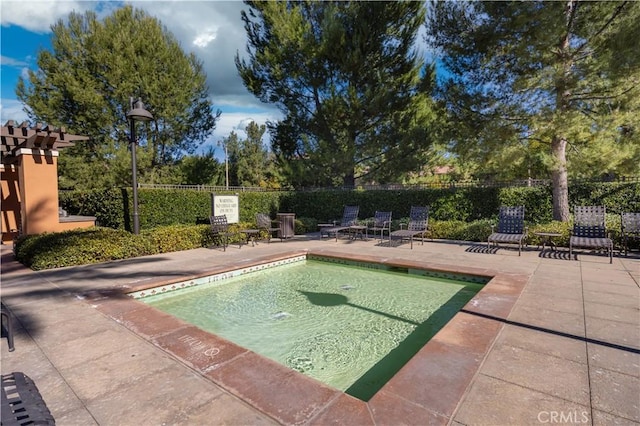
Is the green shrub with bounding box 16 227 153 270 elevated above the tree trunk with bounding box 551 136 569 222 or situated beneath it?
situated beneath

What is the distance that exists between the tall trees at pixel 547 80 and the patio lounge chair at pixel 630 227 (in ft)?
4.56

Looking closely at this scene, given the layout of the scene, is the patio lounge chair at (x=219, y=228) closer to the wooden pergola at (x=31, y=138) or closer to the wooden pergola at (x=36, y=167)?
the wooden pergola at (x=36, y=167)

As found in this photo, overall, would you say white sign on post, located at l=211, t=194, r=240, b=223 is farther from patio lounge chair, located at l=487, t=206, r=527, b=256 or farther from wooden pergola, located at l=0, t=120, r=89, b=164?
patio lounge chair, located at l=487, t=206, r=527, b=256

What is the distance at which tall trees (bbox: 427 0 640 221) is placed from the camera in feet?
25.1

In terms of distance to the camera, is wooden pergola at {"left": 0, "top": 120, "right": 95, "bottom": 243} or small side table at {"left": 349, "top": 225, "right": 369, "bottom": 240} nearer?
wooden pergola at {"left": 0, "top": 120, "right": 95, "bottom": 243}

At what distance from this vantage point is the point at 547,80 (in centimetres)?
787

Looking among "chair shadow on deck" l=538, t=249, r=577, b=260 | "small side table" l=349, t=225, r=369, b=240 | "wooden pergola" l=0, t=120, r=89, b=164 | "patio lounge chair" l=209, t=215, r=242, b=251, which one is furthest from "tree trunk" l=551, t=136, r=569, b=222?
"wooden pergola" l=0, t=120, r=89, b=164

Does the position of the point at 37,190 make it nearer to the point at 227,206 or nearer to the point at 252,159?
the point at 227,206

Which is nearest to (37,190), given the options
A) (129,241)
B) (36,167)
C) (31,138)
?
(36,167)

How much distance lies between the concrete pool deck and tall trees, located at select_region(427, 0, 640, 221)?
543 cm

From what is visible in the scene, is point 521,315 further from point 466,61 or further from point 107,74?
point 107,74

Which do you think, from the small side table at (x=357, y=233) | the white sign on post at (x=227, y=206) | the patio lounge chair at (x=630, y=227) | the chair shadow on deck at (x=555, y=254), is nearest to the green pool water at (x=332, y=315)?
the chair shadow on deck at (x=555, y=254)

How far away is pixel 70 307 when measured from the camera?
4.14m

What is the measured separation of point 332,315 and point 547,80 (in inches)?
310
